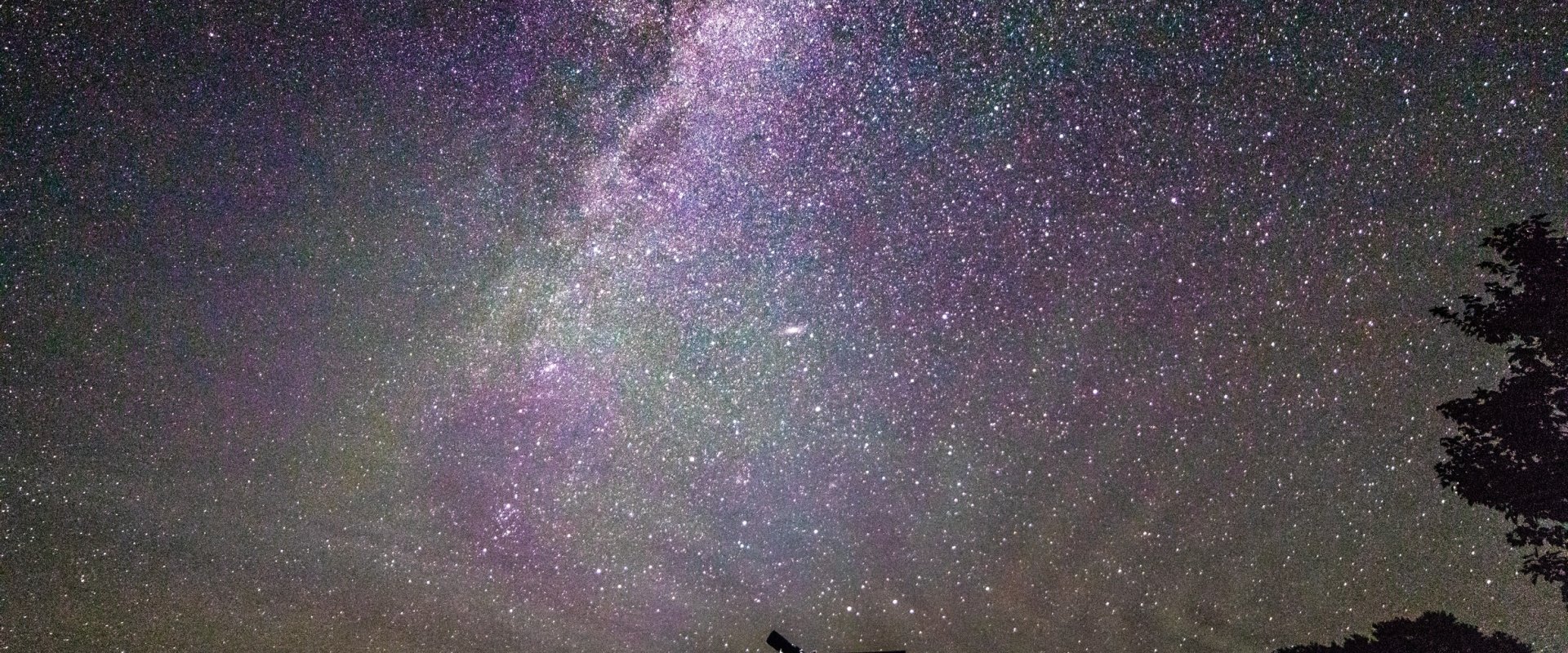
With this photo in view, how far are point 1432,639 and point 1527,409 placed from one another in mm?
2226

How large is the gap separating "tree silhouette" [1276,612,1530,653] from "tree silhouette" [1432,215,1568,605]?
2.18ft

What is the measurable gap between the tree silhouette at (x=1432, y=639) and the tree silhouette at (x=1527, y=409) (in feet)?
2.18

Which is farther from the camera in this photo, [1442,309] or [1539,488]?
[1442,309]

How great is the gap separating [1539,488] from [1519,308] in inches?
61.4

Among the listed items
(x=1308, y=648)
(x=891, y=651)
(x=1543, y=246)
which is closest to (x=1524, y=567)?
(x=1308, y=648)

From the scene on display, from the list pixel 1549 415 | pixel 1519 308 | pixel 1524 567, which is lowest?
pixel 1524 567

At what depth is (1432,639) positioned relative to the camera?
8.38 m

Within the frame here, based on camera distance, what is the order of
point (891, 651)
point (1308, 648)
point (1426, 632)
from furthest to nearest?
point (1308, 648)
point (1426, 632)
point (891, 651)

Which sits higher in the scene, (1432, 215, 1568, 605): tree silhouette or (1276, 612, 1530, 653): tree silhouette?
(1432, 215, 1568, 605): tree silhouette

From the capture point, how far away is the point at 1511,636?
27.1ft

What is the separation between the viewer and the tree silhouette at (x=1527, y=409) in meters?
7.95

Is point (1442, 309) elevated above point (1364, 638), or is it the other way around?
point (1442, 309)

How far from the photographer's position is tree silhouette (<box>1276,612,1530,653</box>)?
27.0 feet

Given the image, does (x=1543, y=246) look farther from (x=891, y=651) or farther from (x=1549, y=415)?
(x=891, y=651)
